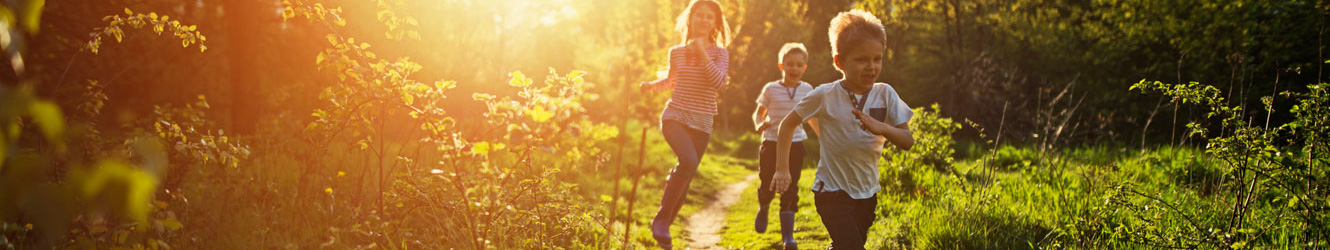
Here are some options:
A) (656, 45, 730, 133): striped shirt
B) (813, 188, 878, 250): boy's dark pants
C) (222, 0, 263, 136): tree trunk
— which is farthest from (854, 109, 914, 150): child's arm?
(222, 0, 263, 136): tree trunk

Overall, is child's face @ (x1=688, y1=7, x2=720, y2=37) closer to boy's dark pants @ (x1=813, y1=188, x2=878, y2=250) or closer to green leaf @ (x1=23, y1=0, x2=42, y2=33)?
boy's dark pants @ (x1=813, y1=188, x2=878, y2=250)

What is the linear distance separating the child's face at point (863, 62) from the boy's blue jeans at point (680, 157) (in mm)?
1683

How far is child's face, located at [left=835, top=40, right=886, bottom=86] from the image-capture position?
10.00 ft

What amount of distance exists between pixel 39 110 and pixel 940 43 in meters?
29.3

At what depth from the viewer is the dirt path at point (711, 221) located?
5715 millimetres

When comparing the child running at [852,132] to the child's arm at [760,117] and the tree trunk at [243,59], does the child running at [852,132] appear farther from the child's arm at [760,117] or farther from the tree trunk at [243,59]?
the tree trunk at [243,59]

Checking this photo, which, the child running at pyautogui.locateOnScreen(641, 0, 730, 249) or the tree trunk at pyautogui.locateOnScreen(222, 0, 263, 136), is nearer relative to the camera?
the child running at pyautogui.locateOnScreen(641, 0, 730, 249)

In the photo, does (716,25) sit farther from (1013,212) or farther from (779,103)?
(1013,212)

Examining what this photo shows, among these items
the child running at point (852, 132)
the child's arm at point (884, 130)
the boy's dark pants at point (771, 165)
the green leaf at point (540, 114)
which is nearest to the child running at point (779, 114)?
the boy's dark pants at point (771, 165)

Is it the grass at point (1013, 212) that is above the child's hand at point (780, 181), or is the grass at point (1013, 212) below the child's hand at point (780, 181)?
below

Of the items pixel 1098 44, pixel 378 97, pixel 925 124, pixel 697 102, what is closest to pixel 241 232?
pixel 378 97

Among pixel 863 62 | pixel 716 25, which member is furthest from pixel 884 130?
pixel 716 25

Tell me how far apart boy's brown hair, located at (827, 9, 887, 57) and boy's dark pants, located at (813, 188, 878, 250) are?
2.33 ft

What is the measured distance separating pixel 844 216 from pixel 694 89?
1853mm
